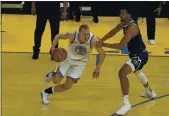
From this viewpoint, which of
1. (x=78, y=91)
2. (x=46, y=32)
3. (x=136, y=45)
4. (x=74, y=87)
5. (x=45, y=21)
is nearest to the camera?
(x=136, y=45)

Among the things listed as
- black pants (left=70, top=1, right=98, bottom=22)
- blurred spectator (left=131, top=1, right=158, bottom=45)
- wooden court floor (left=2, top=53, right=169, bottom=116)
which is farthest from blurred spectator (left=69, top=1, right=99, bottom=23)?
wooden court floor (left=2, top=53, right=169, bottom=116)

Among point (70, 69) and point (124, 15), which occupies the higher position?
point (124, 15)

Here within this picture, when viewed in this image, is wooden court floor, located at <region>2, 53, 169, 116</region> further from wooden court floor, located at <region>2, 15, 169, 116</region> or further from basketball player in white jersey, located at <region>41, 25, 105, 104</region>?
basketball player in white jersey, located at <region>41, 25, 105, 104</region>

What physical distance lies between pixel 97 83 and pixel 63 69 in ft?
3.74

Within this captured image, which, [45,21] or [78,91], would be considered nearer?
[78,91]

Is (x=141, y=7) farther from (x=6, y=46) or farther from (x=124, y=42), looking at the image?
(x=124, y=42)

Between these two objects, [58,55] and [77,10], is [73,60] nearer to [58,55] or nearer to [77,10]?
[58,55]

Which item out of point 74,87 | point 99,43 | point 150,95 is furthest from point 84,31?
point 150,95

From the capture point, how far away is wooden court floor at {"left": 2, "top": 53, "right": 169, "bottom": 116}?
526 cm

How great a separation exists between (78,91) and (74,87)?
19 cm

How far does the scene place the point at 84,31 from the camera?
5.21 m

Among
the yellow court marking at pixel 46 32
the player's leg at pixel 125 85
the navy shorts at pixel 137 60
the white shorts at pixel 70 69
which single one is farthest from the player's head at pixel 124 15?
the yellow court marking at pixel 46 32

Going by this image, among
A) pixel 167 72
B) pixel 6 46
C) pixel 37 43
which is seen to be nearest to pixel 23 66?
pixel 37 43

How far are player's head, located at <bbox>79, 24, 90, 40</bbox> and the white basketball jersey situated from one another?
0.09 meters
